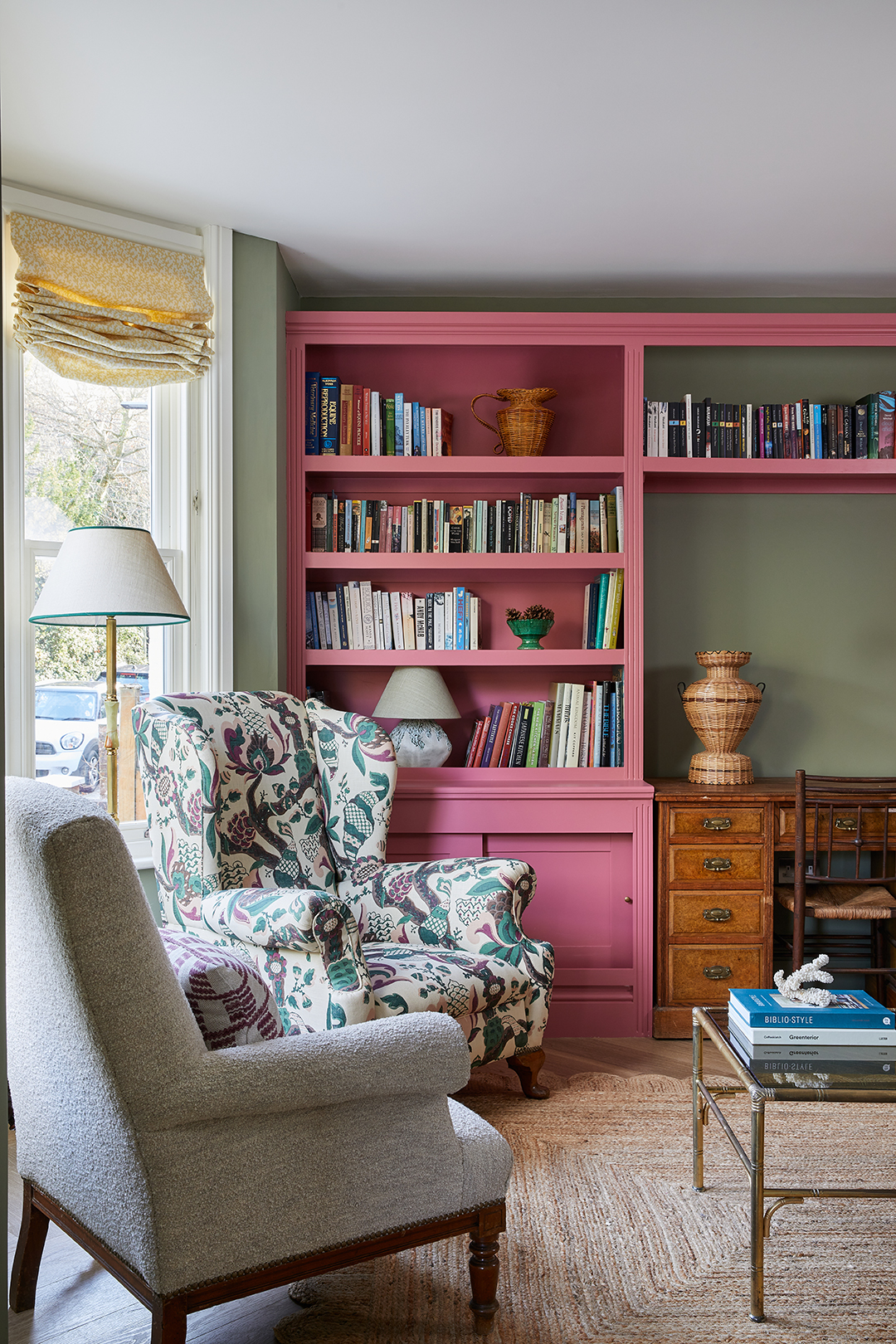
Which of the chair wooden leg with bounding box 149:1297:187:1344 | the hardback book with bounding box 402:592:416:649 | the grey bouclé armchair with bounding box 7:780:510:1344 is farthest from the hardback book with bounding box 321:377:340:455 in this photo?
the chair wooden leg with bounding box 149:1297:187:1344

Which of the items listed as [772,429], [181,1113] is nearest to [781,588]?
[772,429]

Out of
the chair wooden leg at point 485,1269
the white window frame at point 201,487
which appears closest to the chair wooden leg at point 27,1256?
the chair wooden leg at point 485,1269

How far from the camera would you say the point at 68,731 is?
9.36 feet

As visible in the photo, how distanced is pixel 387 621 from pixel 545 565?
599mm

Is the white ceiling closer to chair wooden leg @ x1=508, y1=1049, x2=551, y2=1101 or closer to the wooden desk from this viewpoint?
the wooden desk

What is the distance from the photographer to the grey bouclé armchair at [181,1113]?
49.6 inches

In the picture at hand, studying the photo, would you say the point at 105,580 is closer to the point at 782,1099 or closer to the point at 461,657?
the point at 461,657

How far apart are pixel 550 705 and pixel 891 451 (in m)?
1.52

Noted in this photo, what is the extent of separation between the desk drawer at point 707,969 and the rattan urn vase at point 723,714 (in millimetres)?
571

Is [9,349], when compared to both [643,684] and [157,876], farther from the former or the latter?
[643,684]

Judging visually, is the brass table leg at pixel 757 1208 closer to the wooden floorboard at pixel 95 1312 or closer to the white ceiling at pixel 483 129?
the wooden floorboard at pixel 95 1312

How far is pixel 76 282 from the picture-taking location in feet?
9.37

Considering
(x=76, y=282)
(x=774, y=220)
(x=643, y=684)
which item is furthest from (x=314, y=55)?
(x=643, y=684)

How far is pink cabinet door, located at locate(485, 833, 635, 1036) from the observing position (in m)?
3.22
